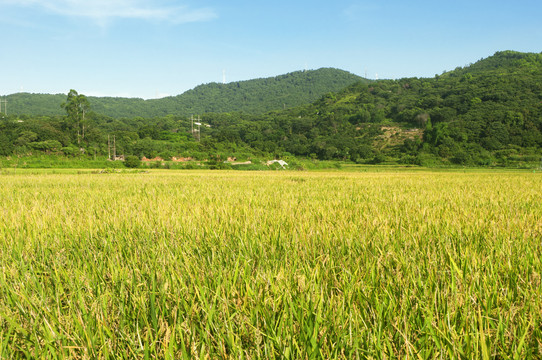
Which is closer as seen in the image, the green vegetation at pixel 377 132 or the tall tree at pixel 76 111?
the green vegetation at pixel 377 132

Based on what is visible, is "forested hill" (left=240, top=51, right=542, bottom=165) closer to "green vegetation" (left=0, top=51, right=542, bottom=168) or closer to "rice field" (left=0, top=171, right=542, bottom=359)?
"green vegetation" (left=0, top=51, right=542, bottom=168)

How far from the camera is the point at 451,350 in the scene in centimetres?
75

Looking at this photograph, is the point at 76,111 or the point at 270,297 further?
the point at 76,111

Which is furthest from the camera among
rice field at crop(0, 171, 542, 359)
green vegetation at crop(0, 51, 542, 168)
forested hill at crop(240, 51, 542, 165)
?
forested hill at crop(240, 51, 542, 165)

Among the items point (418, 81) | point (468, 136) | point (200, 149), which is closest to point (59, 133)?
point (200, 149)

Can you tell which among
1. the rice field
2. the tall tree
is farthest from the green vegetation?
the rice field

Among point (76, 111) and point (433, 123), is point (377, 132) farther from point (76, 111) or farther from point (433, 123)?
point (76, 111)

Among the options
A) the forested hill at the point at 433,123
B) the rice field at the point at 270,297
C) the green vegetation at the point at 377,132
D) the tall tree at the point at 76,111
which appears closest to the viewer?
the rice field at the point at 270,297

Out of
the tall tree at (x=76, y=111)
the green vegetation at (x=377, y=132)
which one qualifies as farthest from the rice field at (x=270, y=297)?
the tall tree at (x=76, y=111)

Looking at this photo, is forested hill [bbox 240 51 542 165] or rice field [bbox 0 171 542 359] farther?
forested hill [bbox 240 51 542 165]

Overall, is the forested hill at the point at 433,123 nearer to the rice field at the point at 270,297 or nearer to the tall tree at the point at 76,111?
the tall tree at the point at 76,111

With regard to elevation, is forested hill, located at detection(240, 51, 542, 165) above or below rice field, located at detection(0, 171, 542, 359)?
above

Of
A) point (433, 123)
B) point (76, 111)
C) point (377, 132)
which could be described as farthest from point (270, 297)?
point (433, 123)

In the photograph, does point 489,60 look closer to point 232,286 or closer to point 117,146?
point 117,146
